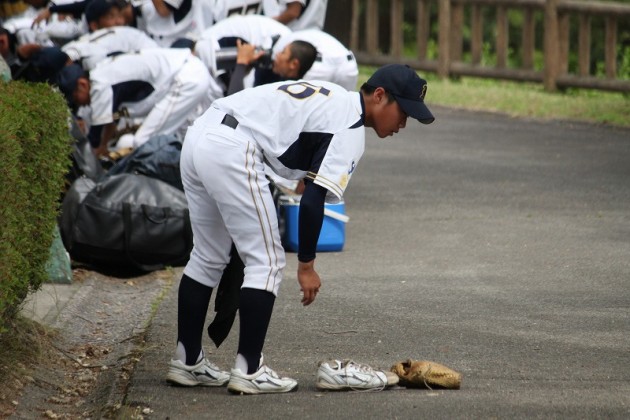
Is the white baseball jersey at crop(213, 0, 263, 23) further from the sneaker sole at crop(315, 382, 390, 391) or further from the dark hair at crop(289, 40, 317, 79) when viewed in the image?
the sneaker sole at crop(315, 382, 390, 391)

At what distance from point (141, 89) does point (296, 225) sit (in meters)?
2.29

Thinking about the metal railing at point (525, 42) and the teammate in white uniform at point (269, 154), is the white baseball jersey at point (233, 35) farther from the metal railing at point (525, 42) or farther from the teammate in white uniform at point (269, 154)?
the metal railing at point (525, 42)

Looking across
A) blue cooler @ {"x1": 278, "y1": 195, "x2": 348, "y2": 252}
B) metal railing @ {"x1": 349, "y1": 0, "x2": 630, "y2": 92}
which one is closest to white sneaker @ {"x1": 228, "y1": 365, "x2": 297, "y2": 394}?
blue cooler @ {"x1": 278, "y1": 195, "x2": 348, "y2": 252}

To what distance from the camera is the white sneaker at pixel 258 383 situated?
5.44 meters

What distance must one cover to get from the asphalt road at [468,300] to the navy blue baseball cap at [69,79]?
2304 mm

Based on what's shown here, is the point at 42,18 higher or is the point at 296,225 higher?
the point at 42,18

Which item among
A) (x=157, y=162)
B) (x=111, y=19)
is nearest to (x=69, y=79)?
(x=111, y=19)

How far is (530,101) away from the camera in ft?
53.1

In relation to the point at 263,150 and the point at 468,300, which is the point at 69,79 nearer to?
the point at 468,300

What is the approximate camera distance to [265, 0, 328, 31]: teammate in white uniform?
38.0 ft

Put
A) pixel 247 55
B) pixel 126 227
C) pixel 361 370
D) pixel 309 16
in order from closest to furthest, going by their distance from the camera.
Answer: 1. pixel 361 370
2. pixel 126 227
3. pixel 247 55
4. pixel 309 16

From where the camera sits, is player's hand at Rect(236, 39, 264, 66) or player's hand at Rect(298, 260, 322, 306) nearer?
player's hand at Rect(298, 260, 322, 306)

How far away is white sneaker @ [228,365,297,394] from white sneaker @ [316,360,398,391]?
0.16 m

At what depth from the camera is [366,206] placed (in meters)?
10.5
